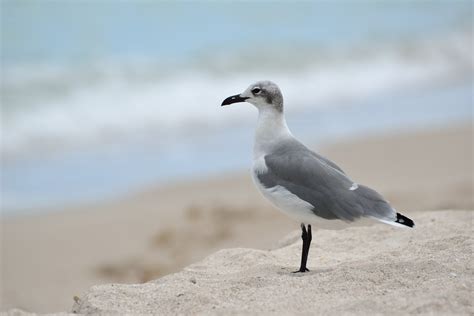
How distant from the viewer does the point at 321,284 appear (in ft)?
15.9

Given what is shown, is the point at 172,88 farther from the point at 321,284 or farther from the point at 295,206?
the point at 321,284

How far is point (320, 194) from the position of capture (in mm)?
5117

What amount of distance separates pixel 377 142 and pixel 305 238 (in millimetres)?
6770

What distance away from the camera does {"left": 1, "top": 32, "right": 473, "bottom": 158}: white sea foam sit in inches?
534

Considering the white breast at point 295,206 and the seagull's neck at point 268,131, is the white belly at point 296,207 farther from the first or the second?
the seagull's neck at point 268,131

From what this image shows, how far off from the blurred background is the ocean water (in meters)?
0.05

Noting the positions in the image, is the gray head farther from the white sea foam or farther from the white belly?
the white sea foam

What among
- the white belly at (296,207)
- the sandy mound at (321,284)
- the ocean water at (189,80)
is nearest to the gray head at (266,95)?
the white belly at (296,207)

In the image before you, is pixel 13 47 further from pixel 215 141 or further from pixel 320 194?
pixel 320 194

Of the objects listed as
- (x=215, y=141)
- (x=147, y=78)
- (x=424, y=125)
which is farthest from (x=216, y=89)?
(x=424, y=125)

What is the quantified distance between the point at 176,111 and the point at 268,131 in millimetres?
9106

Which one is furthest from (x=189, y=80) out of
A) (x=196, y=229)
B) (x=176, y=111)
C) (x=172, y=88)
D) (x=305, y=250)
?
(x=305, y=250)

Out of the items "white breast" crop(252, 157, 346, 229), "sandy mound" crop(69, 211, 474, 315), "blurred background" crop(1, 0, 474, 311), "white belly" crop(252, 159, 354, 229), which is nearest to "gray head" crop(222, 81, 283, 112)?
"white breast" crop(252, 157, 346, 229)

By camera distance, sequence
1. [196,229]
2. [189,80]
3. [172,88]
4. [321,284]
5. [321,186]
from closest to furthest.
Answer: [321,284]
[321,186]
[196,229]
[172,88]
[189,80]
